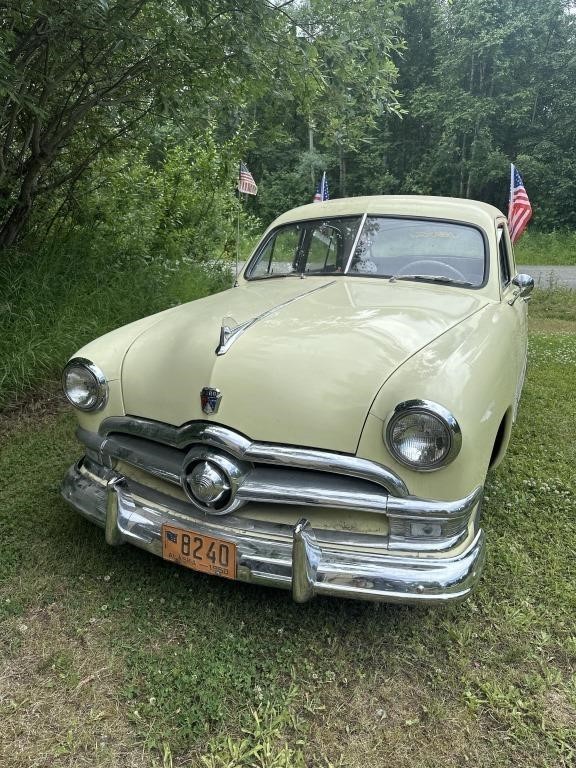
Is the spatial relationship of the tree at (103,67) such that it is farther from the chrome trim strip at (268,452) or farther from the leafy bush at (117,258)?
the chrome trim strip at (268,452)

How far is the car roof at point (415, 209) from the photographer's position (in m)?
3.15

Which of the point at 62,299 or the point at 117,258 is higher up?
the point at 117,258

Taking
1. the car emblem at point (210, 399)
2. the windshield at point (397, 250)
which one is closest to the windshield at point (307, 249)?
the windshield at point (397, 250)

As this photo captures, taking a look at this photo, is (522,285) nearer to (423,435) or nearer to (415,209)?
(415,209)

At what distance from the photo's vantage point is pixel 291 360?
6.59 ft

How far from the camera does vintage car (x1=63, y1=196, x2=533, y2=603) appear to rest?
70.3 inches

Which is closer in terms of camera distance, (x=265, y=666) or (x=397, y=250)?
(x=265, y=666)

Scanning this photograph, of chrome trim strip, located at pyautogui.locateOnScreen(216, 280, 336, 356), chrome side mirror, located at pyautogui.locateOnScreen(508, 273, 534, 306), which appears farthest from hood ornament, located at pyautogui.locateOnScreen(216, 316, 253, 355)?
chrome side mirror, located at pyautogui.locateOnScreen(508, 273, 534, 306)

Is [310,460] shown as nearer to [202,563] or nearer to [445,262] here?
[202,563]

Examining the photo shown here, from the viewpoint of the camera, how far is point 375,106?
472cm

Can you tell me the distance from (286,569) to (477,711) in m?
0.74

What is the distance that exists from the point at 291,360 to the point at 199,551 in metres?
0.74

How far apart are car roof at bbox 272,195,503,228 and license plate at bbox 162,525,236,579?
6.91ft

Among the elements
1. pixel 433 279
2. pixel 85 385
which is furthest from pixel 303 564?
pixel 433 279
